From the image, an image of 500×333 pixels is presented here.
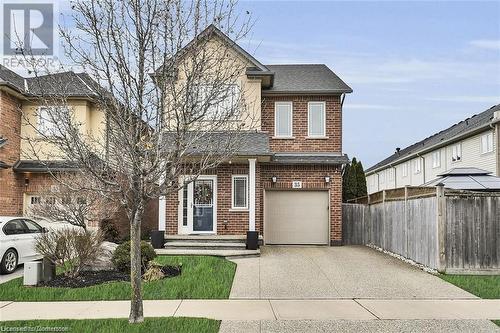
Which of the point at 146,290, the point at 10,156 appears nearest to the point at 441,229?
the point at 146,290

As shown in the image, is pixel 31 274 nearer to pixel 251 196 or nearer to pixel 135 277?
pixel 135 277

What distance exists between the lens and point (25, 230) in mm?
13891

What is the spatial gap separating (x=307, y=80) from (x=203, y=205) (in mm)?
6654

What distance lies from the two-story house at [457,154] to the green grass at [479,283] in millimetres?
8068

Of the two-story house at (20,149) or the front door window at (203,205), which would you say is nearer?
the front door window at (203,205)

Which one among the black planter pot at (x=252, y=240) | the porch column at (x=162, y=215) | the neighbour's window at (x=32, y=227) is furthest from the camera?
the porch column at (x=162, y=215)

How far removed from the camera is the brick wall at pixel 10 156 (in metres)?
18.8

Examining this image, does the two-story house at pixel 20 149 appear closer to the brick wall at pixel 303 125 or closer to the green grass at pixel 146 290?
the brick wall at pixel 303 125

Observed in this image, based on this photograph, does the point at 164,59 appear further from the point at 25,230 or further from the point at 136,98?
the point at 25,230

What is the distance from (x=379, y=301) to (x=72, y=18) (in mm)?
7425

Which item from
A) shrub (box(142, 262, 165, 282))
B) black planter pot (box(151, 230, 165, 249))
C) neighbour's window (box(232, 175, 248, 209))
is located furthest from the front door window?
shrub (box(142, 262, 165, 282))

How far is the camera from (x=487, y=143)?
23.4m

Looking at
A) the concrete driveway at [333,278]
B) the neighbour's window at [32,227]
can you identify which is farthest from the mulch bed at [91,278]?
the neighbour's window at [32,227]

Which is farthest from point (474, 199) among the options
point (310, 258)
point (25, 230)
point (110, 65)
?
point (25, 230)
